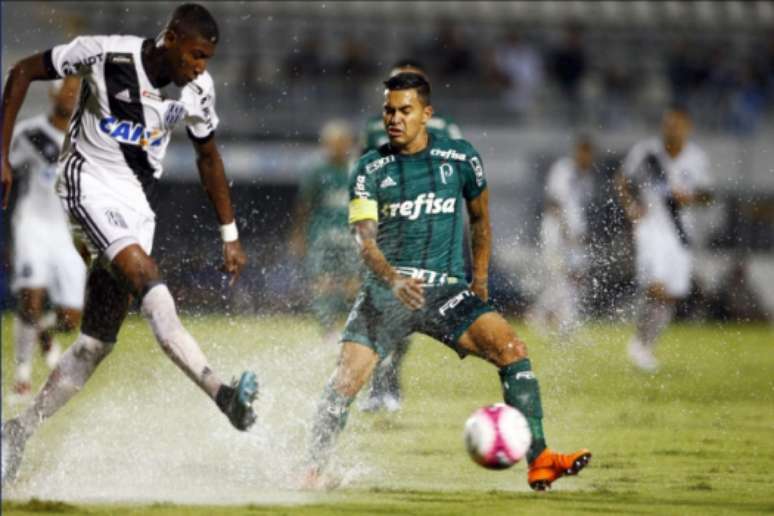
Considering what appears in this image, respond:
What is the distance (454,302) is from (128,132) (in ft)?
6.38

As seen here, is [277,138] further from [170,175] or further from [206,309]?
[206,309]

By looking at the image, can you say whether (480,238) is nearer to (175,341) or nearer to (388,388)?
(175,341)

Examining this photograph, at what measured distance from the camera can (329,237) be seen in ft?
43.8

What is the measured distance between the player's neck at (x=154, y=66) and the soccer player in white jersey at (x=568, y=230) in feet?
36.0

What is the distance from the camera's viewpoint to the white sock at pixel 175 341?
283 inches

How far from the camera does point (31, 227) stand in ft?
42.1

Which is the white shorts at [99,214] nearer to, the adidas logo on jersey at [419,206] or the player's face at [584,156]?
the adidas logo on jersey at [419,206]

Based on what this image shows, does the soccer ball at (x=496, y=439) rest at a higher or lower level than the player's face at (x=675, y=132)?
lower

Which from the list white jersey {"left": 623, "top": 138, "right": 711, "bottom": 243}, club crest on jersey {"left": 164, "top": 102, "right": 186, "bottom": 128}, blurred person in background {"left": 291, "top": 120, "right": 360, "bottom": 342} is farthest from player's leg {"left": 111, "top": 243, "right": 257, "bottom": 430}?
white jersey {"left": 623, "top": 138, "right": 711, "bottom": 243}

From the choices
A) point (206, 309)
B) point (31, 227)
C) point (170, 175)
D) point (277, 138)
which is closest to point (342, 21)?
point (277, 138)

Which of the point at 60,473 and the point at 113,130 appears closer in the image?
the point at 113,130

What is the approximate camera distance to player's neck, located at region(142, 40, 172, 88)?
7.64 metres

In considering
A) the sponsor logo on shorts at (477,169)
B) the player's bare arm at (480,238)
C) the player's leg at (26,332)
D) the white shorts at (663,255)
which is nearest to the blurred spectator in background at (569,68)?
the white shorts at (663,255)

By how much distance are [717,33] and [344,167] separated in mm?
16517
